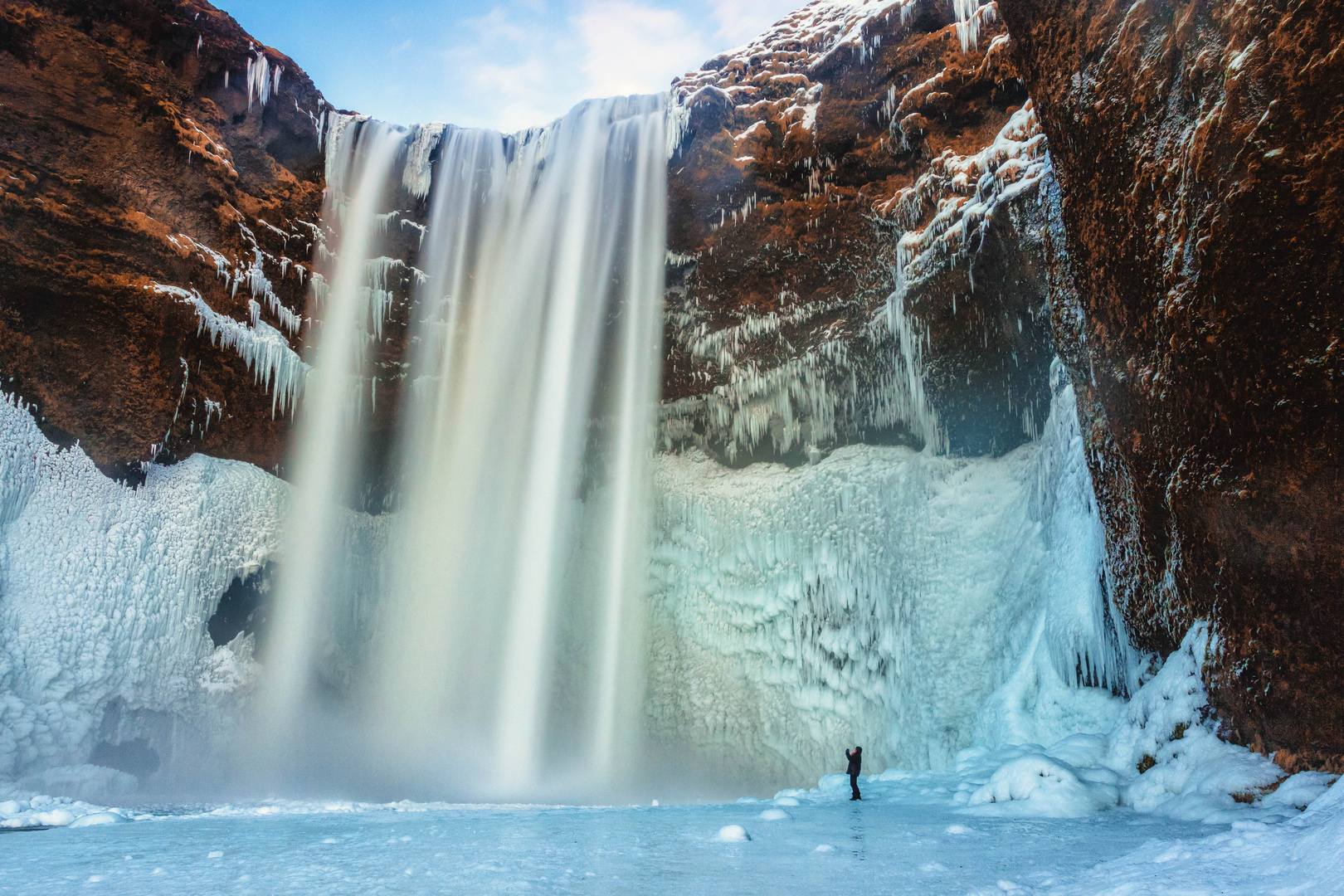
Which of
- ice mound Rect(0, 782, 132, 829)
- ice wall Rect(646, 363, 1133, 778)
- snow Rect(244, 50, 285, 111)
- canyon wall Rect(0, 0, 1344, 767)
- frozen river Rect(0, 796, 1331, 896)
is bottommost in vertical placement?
ice mound Rect(0, 782, 132, 829)

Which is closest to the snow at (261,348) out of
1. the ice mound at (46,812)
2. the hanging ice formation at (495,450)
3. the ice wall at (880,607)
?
the hanging ice formation at (495,450)

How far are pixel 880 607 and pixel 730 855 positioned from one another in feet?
23.2

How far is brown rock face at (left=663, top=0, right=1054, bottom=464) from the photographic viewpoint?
8672mm

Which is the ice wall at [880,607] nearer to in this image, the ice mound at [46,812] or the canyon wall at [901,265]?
the canyon wall at [901,265]

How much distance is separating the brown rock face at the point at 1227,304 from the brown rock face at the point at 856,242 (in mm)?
3236

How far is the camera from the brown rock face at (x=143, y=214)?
9430mm

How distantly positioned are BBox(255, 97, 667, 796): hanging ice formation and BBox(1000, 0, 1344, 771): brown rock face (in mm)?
7144

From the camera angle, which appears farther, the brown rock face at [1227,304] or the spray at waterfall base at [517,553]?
the spray at waterfall base at [517,553]

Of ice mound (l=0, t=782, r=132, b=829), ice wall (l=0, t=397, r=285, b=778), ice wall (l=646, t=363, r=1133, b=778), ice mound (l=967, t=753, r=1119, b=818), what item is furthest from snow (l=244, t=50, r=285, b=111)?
ice mound (l=967, t=753, r=1119, b=818)

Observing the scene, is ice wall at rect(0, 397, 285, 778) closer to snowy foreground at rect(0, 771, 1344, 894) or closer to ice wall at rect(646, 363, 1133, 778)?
snowy foreground at rect(0, 771, 1344, 894)

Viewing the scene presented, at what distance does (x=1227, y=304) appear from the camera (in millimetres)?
3709

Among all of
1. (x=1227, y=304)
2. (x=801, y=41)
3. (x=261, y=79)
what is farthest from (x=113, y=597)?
(x=1227, y=304)

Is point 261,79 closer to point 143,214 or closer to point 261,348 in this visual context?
point 143,214

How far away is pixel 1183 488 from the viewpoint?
4.32 meters
